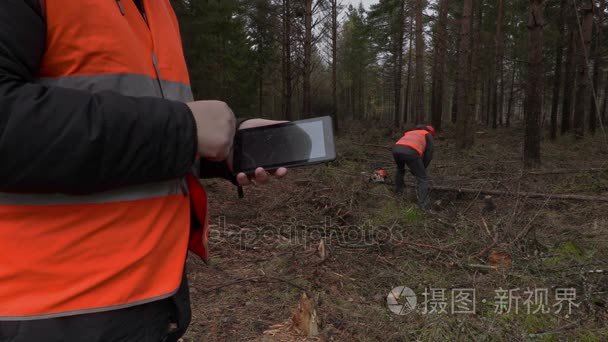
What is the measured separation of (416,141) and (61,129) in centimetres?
786

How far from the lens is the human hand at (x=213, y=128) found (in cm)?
98

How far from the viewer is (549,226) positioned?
5.55m

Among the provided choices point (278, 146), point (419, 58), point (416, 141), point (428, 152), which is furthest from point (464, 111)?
point (278, 146)

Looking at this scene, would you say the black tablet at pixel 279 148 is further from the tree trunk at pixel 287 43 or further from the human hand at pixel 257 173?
the tree trunk at pixel 287 43

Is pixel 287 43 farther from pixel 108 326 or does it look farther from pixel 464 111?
pixel 108 326

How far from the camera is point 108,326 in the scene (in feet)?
3.11

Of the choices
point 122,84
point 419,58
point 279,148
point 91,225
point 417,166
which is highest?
point 419,58

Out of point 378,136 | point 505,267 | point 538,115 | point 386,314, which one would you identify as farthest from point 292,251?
point 378,136

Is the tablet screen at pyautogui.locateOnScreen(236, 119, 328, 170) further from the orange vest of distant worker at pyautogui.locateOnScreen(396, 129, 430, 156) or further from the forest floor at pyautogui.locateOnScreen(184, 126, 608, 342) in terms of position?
the orange vest of distant worker at pyautogui.locateOnScreen(396, 129, 430, 156)

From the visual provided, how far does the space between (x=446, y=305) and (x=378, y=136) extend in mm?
15088

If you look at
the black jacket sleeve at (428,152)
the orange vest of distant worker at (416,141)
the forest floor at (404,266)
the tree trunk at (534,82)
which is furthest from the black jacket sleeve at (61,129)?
the tree trunk at (534,82)

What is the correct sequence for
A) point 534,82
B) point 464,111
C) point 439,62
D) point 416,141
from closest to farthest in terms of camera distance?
point 416,141, point 534,82, point 464,111, point 439,62

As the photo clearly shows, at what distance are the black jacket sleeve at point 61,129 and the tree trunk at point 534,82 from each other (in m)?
10.3

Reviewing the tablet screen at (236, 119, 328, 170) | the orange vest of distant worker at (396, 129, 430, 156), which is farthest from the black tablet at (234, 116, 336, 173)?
the orange vest of distant worker at (396, 129, 430, 156)
